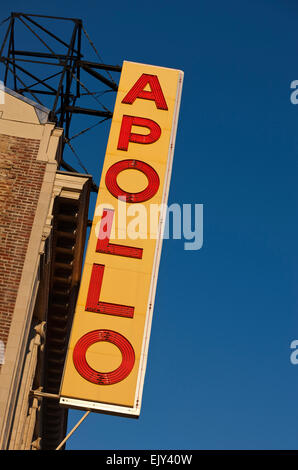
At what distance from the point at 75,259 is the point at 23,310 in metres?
5.62

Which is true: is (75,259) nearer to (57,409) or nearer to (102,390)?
(102,390)

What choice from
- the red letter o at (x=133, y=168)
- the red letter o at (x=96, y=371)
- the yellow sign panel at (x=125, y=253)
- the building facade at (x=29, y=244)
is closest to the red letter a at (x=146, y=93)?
the yellow sign panel at (x=125, y=253)

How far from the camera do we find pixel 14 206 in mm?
22109

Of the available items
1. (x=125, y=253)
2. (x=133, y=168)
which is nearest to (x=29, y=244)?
(x=125, y=253)

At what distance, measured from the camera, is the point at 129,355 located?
21.5 meters

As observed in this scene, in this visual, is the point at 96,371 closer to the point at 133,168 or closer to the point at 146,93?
the point at 133,168

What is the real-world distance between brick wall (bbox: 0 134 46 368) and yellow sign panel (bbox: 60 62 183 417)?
228 centimetres

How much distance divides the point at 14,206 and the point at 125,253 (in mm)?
3882

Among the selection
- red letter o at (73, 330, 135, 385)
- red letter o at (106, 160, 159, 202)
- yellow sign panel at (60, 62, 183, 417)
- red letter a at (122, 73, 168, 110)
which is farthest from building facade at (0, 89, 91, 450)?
red letter a at (122, 73, 168, 110)

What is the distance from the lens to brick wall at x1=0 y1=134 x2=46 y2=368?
67.7ft

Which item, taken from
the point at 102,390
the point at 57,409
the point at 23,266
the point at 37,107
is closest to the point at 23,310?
the point at 23,266

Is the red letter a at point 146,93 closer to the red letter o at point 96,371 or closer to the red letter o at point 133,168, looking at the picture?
the red letter o at point 133,168
